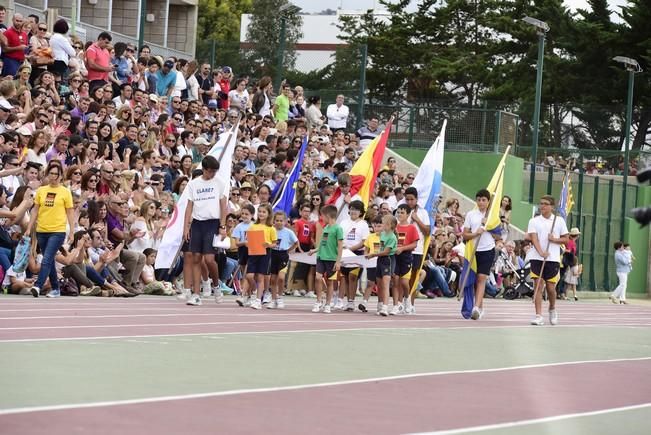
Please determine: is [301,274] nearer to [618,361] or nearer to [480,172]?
[618,361]

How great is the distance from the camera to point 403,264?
21656 millimetres

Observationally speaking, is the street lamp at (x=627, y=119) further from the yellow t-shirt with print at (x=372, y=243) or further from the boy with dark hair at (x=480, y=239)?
the yellow t-shirt with print at (x=372, y=243)

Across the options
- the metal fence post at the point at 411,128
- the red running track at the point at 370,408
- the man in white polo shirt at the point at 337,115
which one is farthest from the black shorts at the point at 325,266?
the metal fence post at the point at 411,128

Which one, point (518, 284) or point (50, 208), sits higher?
point (50, 208)

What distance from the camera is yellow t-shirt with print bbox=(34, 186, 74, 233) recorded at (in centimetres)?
2011

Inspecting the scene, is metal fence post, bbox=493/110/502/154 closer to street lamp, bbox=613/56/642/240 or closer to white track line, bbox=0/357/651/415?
street lamp, bbox=613/56/642/240

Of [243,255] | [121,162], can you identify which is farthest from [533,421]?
[121,162]

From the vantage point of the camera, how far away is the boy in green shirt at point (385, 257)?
21141 mm

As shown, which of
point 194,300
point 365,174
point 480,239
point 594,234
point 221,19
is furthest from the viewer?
point 221,19

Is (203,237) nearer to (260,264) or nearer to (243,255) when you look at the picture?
(260,264)

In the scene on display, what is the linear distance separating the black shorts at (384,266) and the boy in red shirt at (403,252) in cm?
24

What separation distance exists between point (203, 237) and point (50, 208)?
7.18 ft

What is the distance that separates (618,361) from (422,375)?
4005 millimetres

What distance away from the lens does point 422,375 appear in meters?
12.2
